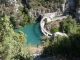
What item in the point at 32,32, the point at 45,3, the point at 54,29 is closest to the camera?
the point at 54,29

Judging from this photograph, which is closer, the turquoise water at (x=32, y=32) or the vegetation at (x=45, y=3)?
the turquoise water at (x=32, y=32)

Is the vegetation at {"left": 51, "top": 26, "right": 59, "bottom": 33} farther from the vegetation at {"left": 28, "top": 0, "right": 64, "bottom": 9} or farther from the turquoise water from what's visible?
the vegetation at {"left": 28, "top": 0, "right": 64, "bottom": 9}

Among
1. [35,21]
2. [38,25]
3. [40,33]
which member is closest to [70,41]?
[40,33]

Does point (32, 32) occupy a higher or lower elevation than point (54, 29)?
lower

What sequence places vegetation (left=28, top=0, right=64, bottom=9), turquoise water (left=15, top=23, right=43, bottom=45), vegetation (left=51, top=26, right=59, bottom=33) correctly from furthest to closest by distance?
vegetation (left=28, top=0, right=64, bottom=9)
vegetation (left=51, top=26, right=59, bottom=33)
turquoise water (left=15, top=23, right=43, bottom=45)

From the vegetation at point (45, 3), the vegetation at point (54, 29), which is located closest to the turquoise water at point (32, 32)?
the vegetation at point (54, 29)

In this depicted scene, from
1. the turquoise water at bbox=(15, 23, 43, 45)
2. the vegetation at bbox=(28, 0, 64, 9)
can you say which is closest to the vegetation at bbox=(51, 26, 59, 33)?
the turquoise water at bbox=(15, 23, 43, 45)

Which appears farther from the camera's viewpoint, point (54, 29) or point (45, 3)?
point (45, 3)

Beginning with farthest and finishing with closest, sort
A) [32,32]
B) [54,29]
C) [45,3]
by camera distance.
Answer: [45,3], [32,32], [54,29]

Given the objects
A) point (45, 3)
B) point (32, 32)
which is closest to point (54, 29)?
point (32, 32)

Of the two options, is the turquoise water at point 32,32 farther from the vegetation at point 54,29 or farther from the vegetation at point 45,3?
the vegetation at point 45,3

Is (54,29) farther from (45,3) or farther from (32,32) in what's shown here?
(45,3)

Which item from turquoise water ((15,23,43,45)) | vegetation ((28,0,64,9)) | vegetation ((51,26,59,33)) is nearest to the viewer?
turquoise water ((15,23,43,45))
